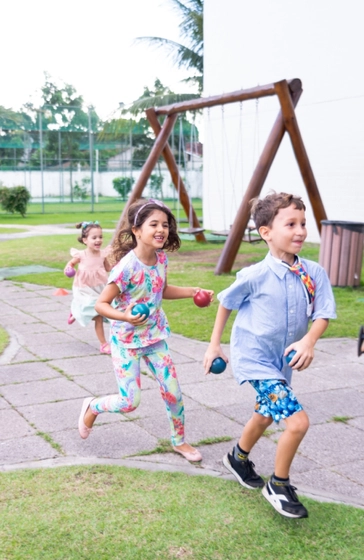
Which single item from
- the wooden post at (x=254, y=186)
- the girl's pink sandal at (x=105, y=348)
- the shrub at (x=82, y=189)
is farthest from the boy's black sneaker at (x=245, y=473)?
the shrub at (x=82, y=189)

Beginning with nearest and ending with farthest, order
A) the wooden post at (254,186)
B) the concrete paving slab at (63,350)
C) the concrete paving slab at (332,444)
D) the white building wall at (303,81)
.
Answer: the concrete paving slab at (332,444)
the concrete paving slab at (63,350)
the wooden post at (254,186)
the white building wall at (303,81)

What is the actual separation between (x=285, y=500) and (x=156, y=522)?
561 mm

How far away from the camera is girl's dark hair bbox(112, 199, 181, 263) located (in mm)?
3805

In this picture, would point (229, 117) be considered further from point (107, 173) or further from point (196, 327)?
point (107, 173)

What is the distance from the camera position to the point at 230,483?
3441mm

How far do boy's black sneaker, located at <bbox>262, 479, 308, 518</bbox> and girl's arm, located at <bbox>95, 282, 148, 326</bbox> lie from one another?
102 cm

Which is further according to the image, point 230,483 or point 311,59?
point 311,59

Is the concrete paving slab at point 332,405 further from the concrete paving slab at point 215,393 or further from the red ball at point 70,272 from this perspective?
the red ball at point 70,272

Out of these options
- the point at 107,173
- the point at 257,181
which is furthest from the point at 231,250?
the point at 107,173

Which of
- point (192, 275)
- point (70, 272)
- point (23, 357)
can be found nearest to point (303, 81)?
point (192, 275)

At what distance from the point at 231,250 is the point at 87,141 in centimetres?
2152

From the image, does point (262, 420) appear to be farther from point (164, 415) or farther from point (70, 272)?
point (70, 272)

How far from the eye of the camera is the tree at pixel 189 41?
27.9 m

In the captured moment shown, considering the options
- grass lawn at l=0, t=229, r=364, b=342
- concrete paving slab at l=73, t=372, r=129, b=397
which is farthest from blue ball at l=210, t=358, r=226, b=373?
grass lawn at l=0, t=229, r=364, b=342
